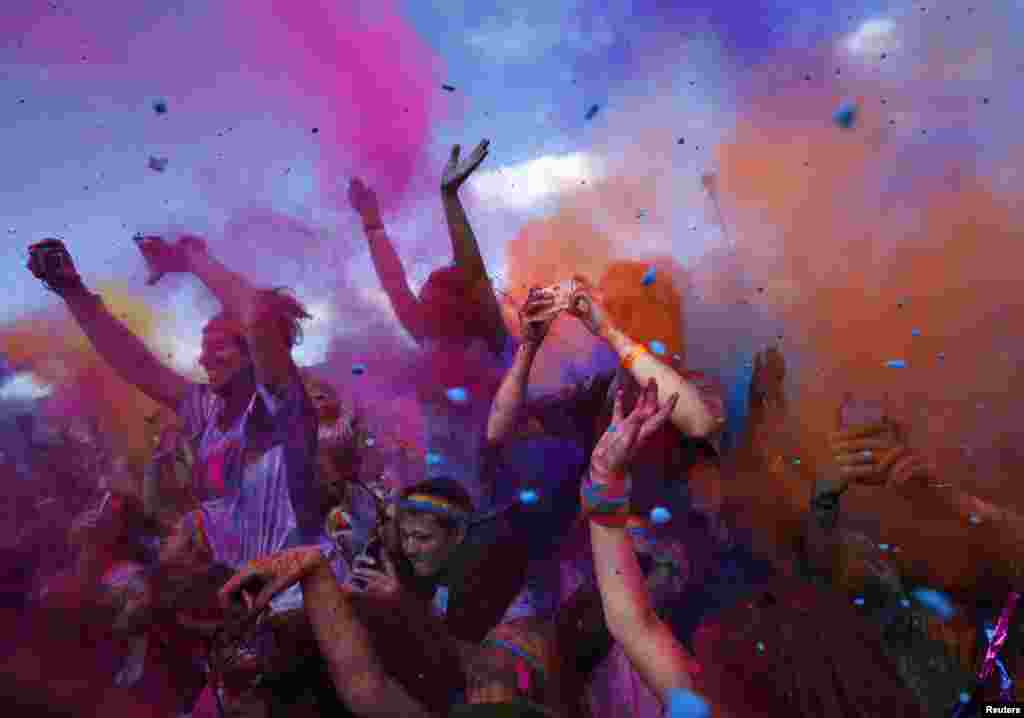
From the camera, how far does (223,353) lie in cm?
261

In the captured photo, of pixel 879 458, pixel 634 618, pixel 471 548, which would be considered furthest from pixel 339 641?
pixel 879 458

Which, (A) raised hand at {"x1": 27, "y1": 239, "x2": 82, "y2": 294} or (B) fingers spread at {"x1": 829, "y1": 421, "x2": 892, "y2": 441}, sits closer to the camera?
(B) fingers spread at {"x1": 829, "y1": 421, "x2": 892, "y2": 441}

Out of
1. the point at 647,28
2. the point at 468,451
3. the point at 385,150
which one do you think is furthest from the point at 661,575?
the point at 647,28

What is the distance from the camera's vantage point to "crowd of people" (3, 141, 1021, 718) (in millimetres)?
2207

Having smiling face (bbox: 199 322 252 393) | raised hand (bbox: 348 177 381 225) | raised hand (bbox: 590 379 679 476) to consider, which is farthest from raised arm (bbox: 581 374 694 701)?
smiling face (bbox: 199 322 252 393)

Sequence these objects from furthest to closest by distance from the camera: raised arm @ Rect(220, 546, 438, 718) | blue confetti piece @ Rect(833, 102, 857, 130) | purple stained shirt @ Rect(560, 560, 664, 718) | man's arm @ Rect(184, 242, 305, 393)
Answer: man's arm @ Rect(184, 242, 305, 393)
blue confetti piece @ Rect(833, 102, 857, 130)
purple stained shirt @ Rect(560, 560, 664, 718)
raised arm @ Rect(220, 546, 438, 718)

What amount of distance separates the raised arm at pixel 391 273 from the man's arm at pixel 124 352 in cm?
87

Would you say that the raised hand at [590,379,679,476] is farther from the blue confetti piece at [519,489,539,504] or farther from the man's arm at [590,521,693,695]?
the blue confetti piece at [519,489,539,504]

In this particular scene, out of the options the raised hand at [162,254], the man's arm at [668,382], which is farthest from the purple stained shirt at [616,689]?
the raised hand at [162,254]

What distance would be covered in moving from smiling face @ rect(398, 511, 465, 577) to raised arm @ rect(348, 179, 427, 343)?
26.7 inches

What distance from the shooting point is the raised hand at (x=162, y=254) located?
260 centimetres

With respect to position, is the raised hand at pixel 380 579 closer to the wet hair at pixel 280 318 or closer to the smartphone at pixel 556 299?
the wet hair at pixel 280 318

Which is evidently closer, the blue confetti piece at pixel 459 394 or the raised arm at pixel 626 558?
the raised arm at pixel 626 558

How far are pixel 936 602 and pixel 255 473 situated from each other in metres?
2.46
